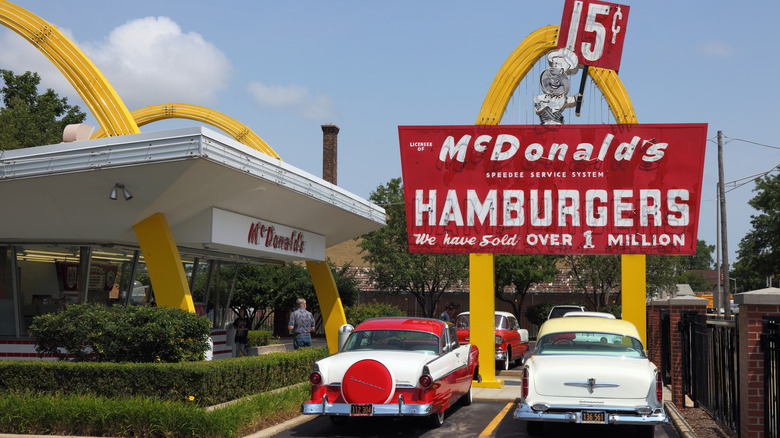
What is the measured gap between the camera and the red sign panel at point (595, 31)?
17984mm

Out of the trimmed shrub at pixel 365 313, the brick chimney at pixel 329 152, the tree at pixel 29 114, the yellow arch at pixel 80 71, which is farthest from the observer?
the brick chimney at pixel 329 152

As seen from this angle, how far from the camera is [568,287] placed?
52.3 meters

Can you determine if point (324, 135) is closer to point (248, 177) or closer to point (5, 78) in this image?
point (5, 78)

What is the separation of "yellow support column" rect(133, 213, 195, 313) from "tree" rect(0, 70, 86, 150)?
783 inches

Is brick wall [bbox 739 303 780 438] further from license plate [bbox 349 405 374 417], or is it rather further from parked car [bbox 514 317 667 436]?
license plate [bbox 349 405 374 417]

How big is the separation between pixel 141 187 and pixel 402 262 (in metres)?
28.9

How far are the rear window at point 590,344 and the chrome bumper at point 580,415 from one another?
1.38m

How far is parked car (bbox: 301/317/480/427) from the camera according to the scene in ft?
37.1

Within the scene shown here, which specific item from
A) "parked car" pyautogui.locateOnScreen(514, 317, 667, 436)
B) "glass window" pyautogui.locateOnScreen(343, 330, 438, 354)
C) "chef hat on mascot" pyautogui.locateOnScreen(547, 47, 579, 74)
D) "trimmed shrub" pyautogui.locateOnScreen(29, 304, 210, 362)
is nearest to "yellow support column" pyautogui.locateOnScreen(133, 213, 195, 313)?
"trimmed shrub" pyautogui.locateOnScreen(29, 304, 210, 362)

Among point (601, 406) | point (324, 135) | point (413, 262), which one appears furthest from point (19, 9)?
point (324, 135)

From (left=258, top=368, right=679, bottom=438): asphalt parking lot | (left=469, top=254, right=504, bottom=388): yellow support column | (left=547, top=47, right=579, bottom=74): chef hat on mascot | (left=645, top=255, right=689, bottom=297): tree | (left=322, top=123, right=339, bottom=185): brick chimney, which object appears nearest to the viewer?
(left=258, top=368, right=679, bottom=438): asphalt parking lot

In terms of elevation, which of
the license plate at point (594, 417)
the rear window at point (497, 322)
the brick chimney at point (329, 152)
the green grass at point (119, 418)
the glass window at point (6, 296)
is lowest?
the green grass at point (119, 418)

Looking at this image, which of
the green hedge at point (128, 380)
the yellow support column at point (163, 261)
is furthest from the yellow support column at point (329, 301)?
the green hedge at point (128, 380)

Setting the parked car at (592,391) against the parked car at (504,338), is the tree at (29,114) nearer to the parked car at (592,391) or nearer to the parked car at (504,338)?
the parked car at (504,338)
